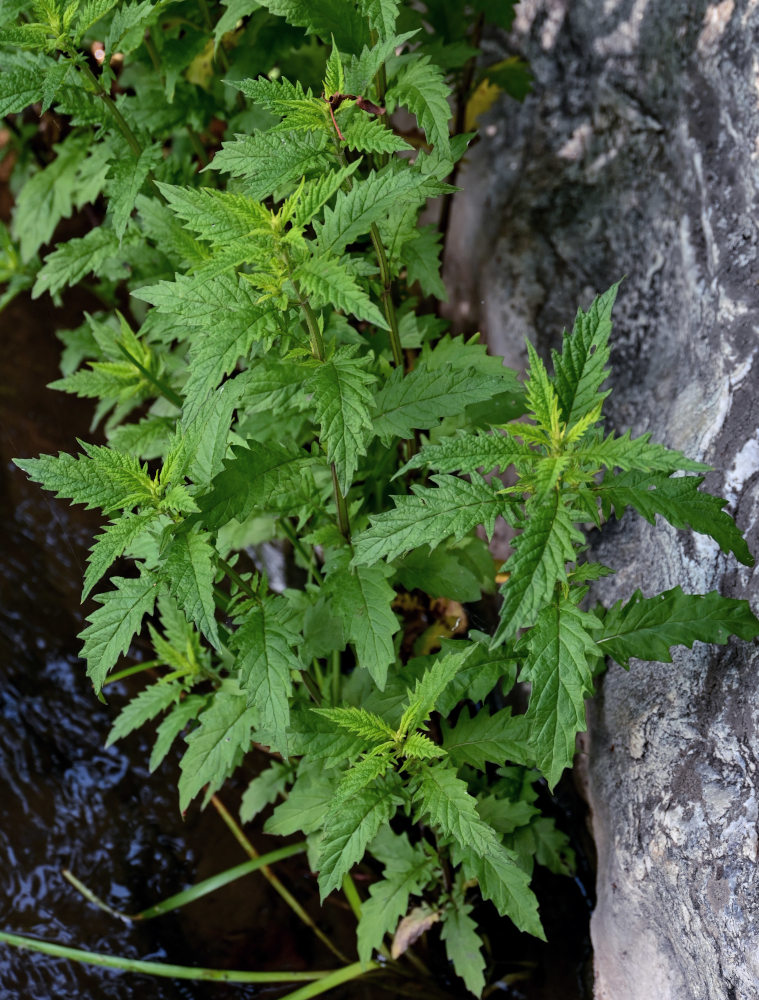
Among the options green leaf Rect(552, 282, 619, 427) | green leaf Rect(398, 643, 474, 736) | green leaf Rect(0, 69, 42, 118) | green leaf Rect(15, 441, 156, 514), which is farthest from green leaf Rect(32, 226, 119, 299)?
green leaf Rect(398, 643, 474, 736)

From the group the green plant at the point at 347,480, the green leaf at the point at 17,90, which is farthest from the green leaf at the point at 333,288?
the green leaf at the point at 17,90

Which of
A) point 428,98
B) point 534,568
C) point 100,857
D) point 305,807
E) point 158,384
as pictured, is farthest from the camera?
point 100,857

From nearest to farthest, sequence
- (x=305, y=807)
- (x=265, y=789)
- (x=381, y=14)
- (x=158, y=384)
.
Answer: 1. (x=381, y=14)
2. (x=305, y=807)
3. (x=158, y=384)
4. (x=265, y=789)

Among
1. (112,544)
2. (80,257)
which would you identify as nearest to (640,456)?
(112,544)

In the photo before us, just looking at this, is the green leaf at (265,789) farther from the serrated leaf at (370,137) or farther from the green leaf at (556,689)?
the serrated leaf at (370,137)

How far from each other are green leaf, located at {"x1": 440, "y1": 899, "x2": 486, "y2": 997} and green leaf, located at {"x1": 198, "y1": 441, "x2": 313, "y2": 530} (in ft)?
4.04

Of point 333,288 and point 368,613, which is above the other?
point 333,288

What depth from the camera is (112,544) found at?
5.67 ft

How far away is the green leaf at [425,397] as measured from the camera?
1.81 metres

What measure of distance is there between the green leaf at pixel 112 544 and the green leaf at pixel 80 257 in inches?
42.0

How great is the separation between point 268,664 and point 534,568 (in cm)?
62

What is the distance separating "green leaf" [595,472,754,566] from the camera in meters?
1.64

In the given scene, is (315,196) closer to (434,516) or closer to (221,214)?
(221,214)

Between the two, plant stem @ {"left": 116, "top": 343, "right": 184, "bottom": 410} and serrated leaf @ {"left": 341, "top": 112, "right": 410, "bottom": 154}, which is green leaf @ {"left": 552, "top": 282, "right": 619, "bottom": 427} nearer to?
serrated leaf @ {"left": 341, "top": 112, "right": 410, "bottom": 154}
